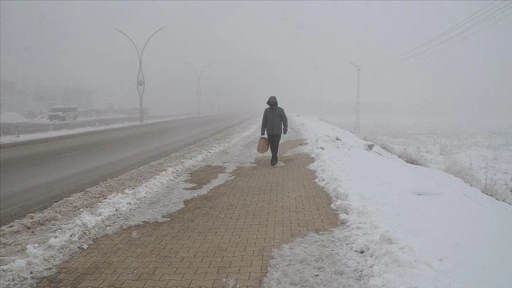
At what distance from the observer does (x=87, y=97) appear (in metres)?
95.1

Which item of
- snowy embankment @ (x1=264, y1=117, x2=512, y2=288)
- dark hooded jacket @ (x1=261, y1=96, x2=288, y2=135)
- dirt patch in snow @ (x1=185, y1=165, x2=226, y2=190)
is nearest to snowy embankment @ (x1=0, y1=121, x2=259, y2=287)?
dirt patch in snow @ (x1=185, y1=165, x2=226, y2=190)

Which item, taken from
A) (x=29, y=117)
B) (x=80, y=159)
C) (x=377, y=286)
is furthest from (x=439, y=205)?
(x=29, y=117)

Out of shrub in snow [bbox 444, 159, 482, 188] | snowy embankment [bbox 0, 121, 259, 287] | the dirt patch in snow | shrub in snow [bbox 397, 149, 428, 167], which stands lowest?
shrub in snow [bbox 444, 159, 482, 188]

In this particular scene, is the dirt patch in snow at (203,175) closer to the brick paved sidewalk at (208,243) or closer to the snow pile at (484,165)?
the brick paved sidewalk at (208,243)

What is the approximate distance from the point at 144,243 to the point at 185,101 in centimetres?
13249

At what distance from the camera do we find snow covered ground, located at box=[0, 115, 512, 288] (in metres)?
3.87

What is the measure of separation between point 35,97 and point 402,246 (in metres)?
85.9

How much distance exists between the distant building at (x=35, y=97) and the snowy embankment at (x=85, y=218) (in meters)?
64.2

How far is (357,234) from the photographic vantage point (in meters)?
5.03

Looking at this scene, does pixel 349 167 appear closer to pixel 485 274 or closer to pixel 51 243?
pixel 485 274

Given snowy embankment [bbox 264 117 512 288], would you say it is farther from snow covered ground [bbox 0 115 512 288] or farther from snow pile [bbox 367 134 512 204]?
snow pile [bbox 367 134 512 204]

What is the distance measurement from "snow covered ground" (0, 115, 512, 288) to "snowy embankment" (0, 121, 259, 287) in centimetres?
2

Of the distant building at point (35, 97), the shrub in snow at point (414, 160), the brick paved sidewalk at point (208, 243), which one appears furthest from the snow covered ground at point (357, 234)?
the distant building at point (35, 97)

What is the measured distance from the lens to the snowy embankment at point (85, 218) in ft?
15.6
